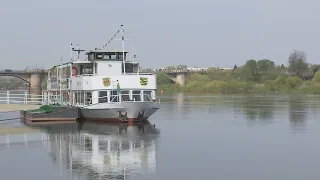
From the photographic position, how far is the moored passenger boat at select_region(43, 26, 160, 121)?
36.8m

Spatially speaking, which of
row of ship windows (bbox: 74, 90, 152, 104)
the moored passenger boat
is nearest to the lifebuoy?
the moored passenger boat

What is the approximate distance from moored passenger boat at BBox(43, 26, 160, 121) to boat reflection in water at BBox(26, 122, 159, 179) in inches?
49.4

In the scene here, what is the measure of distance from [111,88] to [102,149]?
490 inches

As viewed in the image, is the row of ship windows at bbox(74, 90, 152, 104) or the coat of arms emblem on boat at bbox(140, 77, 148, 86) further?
the coat of arms emblem on boat at bbox(140, 77, 148, 86)

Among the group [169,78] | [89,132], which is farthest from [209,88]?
[89,132]

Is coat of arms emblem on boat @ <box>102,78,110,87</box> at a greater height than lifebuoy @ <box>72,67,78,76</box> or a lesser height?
lesser

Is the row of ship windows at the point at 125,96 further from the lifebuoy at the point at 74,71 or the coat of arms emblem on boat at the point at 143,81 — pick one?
the lifebuoy at the point at 74,71

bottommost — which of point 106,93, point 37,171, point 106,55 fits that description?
point 37,171

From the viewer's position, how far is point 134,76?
37.0m

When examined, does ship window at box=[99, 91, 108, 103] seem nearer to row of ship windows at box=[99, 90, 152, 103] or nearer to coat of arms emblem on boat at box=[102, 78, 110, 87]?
row of ship windows at box=[99, 90, 152, 103]

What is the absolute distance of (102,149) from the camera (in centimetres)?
2503

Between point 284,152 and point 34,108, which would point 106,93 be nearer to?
point 34,108

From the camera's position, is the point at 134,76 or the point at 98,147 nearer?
the point at 98,147

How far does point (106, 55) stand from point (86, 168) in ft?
70.9
